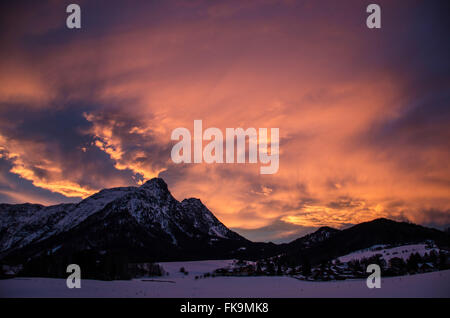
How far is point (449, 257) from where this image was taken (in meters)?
185

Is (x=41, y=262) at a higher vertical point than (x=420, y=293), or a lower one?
lower
